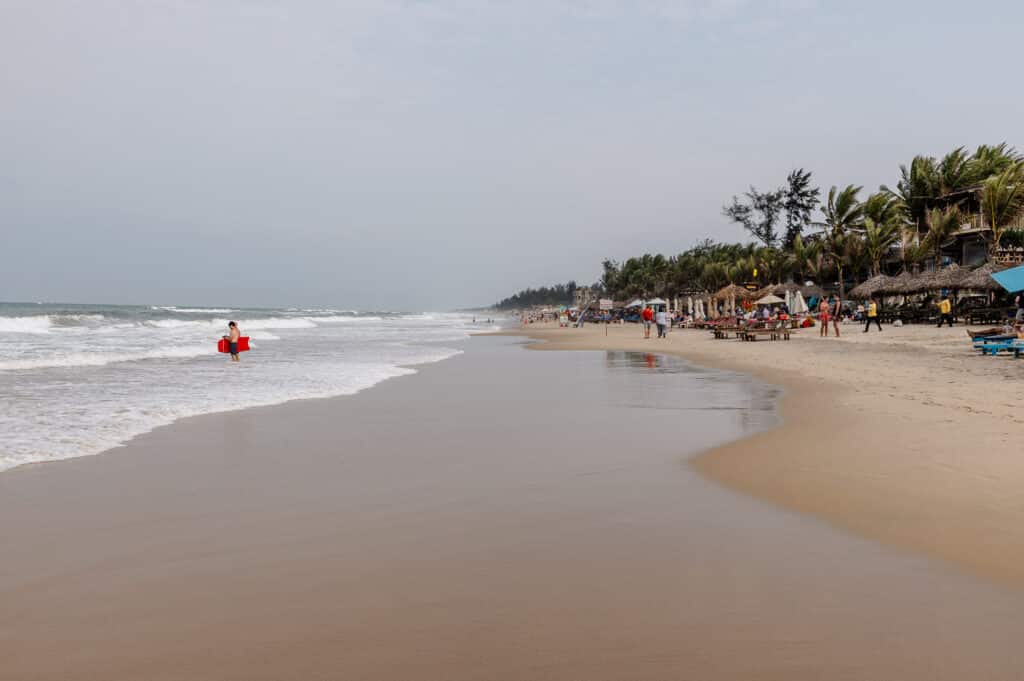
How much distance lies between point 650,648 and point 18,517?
14.8ft

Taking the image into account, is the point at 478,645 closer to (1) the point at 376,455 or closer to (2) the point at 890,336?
(1) the point at 376,455

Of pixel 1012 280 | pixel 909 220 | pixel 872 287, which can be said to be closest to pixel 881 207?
pixel 909 220

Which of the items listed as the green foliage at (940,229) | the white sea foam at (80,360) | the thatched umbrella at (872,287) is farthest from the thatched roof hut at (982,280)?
the white sea foam at (80,360)

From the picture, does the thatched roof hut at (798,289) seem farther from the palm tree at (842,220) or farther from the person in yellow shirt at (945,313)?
the person in yellow shirt at (945,313)

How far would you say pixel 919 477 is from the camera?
512 centimetres

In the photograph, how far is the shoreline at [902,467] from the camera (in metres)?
3.89

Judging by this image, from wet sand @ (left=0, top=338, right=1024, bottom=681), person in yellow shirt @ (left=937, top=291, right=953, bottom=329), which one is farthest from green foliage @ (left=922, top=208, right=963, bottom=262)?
wet sand @ (left=0, top=338, right=1024, bottom=681)

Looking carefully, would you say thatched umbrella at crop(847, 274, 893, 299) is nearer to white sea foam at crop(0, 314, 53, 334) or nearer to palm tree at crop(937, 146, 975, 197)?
palm tree at crop(937, 146, 975, 197)

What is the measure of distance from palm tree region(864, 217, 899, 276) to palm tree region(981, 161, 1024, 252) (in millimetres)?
7324

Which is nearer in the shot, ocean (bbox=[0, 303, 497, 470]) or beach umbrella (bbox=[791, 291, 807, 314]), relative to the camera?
ocean (bbox=[0, 303, 497, 470])

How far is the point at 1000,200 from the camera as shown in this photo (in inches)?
1312

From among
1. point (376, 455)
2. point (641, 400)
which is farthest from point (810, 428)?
point (376, 455)

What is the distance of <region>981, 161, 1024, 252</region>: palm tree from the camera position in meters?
32.9

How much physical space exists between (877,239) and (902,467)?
42785 mm
